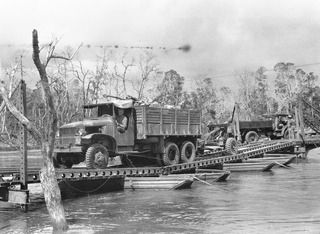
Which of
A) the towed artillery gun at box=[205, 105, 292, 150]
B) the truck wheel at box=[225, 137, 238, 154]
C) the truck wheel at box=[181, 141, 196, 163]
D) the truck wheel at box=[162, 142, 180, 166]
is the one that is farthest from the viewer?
the towed artillery gun at box=[205, 105, 292, 150]

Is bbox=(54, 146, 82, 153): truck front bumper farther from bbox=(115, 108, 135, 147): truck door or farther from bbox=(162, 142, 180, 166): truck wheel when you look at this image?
bbox=(162, 142, 180, 166): truck wheel

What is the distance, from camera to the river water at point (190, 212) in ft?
32.9

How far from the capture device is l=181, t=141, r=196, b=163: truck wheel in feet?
64.8

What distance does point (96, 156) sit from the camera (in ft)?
51.0

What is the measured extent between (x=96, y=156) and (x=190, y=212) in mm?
4709

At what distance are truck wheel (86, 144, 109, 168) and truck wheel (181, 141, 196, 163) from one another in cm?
462

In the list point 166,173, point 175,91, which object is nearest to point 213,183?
point 166,173

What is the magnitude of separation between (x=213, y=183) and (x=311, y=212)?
698 cm

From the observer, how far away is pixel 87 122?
16719 millimetres

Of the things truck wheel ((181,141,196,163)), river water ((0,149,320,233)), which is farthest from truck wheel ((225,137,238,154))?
river water ((0,149,320,233))

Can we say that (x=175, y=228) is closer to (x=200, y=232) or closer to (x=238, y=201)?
(x=200, y=232)

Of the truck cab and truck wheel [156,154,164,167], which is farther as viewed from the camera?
truck wheel [156,154,164,167]

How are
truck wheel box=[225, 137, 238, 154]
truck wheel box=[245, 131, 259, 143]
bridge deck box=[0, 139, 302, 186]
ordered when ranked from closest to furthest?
bridge deck box=[0, 139, 302, 186]
truck wheel box=[225, 137, 238, 154]
truck wheel box=[245, 131, 259, 143]

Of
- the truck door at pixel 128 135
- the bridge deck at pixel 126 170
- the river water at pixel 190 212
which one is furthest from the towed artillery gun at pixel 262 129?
the river water at pixel 190 212
